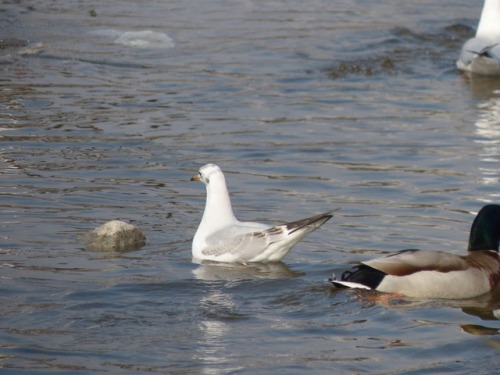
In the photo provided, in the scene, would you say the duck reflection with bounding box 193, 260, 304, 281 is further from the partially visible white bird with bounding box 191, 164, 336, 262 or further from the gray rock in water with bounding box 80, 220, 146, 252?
the gray rock in water with bounding box 80, 220, 146, 252

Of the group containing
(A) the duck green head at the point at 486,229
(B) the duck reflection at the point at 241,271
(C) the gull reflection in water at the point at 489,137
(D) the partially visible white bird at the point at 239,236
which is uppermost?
(A) the duck green head at the point at 486,229

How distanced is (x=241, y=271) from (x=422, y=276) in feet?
5.46

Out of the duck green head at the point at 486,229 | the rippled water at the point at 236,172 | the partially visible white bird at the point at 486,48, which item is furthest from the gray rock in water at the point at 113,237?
the partially visible white bird at the point at 486,48

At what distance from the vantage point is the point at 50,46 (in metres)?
20.3

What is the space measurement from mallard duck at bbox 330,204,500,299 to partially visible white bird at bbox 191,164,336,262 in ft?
2.36

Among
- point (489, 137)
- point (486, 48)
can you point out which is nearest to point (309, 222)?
point (489, 137)

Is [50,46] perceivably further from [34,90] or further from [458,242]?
[458,242]

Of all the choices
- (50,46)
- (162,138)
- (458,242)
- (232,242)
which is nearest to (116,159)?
(162,138)

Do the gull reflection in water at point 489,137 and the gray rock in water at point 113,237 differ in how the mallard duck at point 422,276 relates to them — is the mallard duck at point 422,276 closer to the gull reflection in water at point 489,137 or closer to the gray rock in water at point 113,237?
the gray rock in water at point 113,237

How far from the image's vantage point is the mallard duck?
9.50 meters

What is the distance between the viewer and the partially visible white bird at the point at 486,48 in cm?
1983

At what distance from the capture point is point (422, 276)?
9.55m

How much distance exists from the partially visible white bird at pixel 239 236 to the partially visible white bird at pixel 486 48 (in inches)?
380

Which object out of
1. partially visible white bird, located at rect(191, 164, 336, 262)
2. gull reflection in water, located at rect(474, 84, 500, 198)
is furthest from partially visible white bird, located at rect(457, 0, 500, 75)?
partially visible white bird, located at rect(191, 164, 336, 262)
